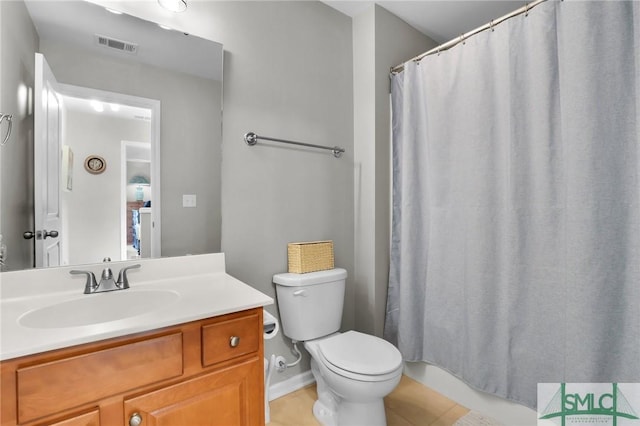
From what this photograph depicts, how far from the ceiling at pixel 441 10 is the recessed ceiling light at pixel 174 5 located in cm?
99

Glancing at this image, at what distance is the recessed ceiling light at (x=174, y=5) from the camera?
1.42 meters

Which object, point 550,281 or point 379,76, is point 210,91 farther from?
point 550,281

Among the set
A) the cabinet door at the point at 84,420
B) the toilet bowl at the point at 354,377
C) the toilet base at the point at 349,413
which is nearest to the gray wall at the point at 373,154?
the toilet bowl at the point at 354,377

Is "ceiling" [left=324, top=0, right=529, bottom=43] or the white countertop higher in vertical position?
"ceiling" [left=324, top=0, right=529, bottom=43]

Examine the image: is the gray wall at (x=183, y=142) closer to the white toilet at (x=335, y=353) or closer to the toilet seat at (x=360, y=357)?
the white toilet at (x=335, y=353)

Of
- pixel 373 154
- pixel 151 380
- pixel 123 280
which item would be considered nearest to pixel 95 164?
pixel 123 280

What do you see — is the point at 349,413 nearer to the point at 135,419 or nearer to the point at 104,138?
the point at 135,419

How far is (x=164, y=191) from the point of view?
4.86 ft

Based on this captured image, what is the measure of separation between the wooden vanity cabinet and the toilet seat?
440 mm

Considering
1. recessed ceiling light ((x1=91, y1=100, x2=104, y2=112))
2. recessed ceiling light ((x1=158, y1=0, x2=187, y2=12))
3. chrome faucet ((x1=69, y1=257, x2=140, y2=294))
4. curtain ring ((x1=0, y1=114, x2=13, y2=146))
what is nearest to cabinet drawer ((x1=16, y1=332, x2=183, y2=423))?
chrome faucet ((x1=69, y1=257, x2=140, y2=294))

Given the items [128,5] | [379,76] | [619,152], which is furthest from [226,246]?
[619,152]

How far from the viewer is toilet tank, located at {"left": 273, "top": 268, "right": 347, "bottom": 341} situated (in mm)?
1754

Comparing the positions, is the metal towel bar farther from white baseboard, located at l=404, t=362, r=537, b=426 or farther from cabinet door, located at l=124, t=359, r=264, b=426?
white baseboard, located at l=404, t=362, r=537, b=426

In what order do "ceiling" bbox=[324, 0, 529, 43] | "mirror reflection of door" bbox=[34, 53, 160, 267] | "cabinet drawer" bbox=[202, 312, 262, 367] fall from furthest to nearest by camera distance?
"ceiling" bbox=[324, 0, 529, 43]
"mirror reflection of door" bbox=[34, 53, 160, 267]
"cabinet drawer" bbox=[202, 312, 262, 367]
